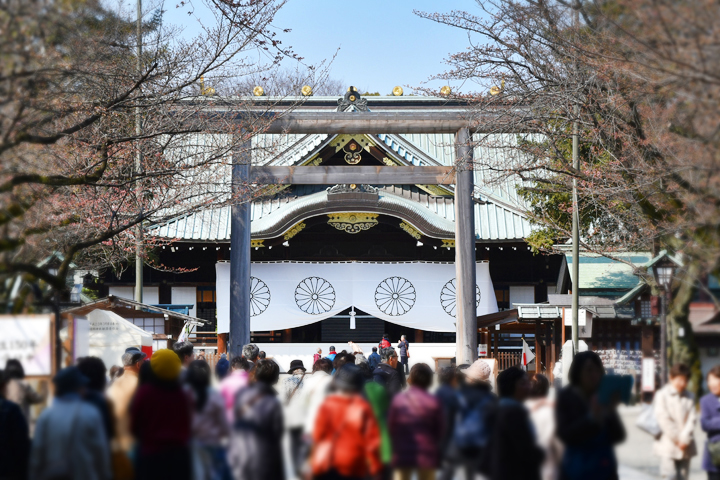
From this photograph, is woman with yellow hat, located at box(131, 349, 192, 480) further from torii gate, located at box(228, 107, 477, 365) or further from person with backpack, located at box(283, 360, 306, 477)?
torii gate, located at box(228, 107, 477, 365)

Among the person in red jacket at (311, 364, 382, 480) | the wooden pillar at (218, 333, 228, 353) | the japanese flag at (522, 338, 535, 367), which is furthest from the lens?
the wooden pillar at (218, 333, 228, 353)

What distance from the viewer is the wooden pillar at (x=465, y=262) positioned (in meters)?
13.7

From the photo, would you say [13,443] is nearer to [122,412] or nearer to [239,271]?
[122,412]

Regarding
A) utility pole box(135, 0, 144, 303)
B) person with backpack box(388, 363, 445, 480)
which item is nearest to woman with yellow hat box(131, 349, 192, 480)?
person with backpack box(388, 363, 445, 480)

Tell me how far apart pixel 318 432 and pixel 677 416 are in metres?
3.08

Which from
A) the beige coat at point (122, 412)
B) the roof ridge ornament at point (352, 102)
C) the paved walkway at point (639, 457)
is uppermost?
the roof ridge ornament at point (352, 102)

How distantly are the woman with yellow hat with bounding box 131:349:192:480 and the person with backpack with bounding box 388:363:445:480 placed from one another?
3.85 ft

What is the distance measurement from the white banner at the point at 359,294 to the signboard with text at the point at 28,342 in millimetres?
15028

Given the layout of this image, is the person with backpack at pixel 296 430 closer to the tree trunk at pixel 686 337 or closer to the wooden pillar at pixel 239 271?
the tree trunk at pixel 686 337

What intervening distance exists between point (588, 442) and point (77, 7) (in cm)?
507

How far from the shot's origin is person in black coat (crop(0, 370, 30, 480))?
5.34 meters

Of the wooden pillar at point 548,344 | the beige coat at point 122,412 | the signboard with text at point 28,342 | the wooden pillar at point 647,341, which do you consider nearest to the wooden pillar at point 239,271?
the wooden pillar at point 548,344

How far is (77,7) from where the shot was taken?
6566mm

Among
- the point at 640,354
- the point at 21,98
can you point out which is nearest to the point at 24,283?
the point at 21,98
